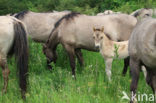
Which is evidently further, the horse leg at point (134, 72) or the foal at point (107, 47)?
the foal at point (107, 47)

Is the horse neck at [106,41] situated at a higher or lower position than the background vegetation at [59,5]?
higher

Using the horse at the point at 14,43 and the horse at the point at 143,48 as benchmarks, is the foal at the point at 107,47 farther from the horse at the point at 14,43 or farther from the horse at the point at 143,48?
the horse at the point at 143,48

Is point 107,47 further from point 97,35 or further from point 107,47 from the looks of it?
point 97,35

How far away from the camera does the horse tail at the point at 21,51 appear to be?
16.5 feet

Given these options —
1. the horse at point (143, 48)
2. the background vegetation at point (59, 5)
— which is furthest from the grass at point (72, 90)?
the background vegetation at point (59, 5)

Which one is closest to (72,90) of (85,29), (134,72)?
(134,72)

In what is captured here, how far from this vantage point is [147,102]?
4.18 meters

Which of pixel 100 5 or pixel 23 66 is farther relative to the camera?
pixel 100 5

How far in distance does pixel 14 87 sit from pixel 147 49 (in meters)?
2.97

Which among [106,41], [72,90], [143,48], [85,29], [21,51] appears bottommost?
[72,90]

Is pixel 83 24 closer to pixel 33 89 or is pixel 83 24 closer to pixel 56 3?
pixel 33 89

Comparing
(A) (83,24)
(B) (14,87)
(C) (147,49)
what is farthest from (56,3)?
(C) (147,49)

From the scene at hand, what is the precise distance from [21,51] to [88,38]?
2.33 metres

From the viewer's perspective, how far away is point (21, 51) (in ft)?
17.0
